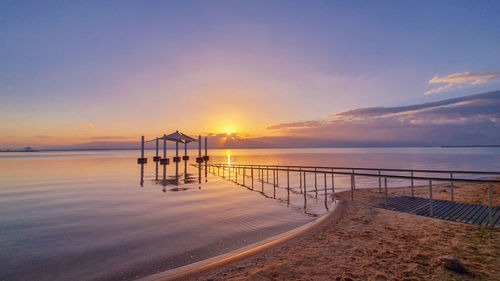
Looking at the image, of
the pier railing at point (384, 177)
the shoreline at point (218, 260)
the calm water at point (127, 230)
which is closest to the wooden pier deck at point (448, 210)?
the pier railing at point (384, 177)

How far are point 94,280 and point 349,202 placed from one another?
893 cm

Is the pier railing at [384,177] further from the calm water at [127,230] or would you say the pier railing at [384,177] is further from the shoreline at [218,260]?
the shoreline at [218,260]

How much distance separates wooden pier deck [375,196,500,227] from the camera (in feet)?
20.2

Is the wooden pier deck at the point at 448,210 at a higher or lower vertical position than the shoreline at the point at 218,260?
higher

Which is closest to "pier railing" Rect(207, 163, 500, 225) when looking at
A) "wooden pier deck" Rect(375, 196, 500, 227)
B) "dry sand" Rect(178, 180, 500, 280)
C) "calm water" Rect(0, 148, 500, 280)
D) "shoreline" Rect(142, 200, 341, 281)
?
"wooden pier deck" Rect(375, 196, 500, 227)

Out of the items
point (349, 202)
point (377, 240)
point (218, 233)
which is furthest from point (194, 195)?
point (377, 240)

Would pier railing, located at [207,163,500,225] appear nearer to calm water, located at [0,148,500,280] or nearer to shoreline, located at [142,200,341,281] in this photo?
calm water, located at [0,148,500,280]

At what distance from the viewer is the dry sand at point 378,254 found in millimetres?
3666

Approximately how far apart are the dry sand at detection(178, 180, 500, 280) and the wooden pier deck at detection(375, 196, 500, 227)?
230 millimetres

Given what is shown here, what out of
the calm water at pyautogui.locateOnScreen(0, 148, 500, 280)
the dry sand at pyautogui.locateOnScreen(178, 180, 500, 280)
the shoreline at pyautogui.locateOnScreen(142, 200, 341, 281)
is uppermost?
the dry sand at pyautogui.locateOnScreen(178, 180, 500, 280)

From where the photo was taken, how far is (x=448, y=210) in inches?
279

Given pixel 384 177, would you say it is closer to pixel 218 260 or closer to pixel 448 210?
pixel 448 210

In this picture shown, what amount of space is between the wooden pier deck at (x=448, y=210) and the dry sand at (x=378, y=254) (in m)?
0.23

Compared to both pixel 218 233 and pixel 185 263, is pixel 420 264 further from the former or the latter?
pixel 218 233
